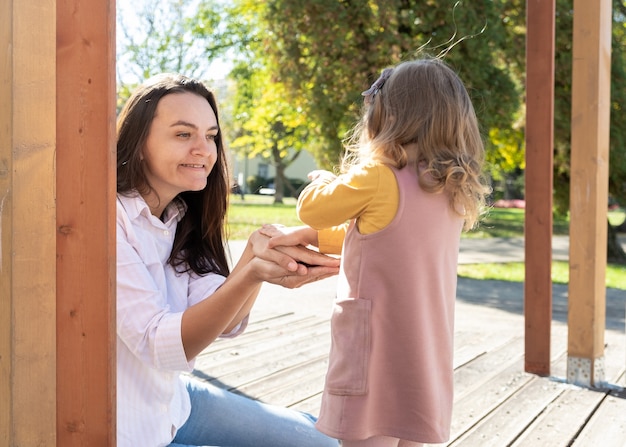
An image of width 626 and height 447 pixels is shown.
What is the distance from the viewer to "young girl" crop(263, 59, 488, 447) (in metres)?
2.04

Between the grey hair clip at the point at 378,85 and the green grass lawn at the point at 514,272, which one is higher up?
the grey hair clip at the point at 378,85

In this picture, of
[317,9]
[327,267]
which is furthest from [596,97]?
[317,9]

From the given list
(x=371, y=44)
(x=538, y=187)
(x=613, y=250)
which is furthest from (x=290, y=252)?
(x=613, y=250)

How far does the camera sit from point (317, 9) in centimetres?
951

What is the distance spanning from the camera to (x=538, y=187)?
420cm

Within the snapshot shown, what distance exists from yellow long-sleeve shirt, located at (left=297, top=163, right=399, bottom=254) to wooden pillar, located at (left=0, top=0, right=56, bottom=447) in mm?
802

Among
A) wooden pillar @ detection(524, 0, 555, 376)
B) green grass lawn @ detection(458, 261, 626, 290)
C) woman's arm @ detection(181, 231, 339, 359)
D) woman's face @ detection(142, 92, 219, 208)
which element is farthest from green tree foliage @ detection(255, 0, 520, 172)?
woman's arm @ detection(181, 231, 339, 359)

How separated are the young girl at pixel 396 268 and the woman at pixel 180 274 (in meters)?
0.15

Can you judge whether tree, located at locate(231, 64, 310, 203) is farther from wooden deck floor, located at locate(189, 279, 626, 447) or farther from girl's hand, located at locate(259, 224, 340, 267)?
girl's hand, located at locate(259, 224, 340, 267)

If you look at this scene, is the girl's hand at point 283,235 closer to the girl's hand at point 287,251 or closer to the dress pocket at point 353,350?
the girl's hand at point 287,251

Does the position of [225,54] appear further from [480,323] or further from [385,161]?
[385,161]

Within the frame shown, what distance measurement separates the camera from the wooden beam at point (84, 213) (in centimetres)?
142

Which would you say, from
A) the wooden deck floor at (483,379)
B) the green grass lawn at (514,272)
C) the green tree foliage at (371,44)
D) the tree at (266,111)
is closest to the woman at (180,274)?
the wooden deck floor at (483,379)

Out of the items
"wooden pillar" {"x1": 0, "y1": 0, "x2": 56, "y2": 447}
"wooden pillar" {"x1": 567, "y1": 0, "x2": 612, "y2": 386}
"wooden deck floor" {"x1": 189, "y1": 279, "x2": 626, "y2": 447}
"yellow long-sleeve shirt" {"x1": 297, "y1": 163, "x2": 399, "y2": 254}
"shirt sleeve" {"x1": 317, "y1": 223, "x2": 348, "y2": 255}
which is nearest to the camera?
"wooden pillar" {"x1": 0, "y1": 0, "x2": 56, "y2": 447}
